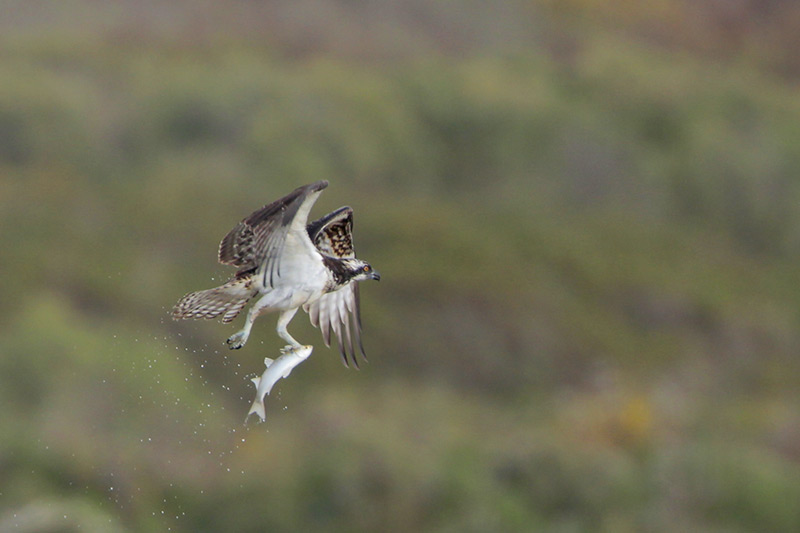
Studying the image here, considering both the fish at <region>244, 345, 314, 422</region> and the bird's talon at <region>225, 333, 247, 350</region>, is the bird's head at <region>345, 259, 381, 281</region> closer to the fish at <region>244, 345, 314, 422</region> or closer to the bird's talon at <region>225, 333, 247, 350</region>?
the fish at <region>244, 345, 314, 422</region>

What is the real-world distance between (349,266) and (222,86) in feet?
131

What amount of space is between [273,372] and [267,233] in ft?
2.73

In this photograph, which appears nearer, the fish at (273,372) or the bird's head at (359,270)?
the fish at (273,372)

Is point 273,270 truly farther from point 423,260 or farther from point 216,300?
point 423,260

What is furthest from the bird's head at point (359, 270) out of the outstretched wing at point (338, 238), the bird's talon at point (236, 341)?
the bird's talon at point (236, 341)

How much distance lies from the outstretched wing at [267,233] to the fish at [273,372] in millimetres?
444

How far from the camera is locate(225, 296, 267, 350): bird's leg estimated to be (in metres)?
10.6

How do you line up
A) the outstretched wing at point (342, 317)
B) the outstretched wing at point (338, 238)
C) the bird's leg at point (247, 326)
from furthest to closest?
the outstretched wing at point (342, 317) → the outstretched wing at point (338, 238) → the bird's leg at point (247, 326)

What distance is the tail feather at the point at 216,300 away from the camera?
10.7 meters

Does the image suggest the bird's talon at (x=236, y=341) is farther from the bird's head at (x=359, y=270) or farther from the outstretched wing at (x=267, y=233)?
the bird's head at (x=359, y=270)

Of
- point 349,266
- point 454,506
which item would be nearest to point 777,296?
point 454,506

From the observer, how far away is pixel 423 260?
43.2 m

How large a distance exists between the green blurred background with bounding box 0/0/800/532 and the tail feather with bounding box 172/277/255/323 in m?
13.3

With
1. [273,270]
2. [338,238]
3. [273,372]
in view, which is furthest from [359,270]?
[273,372]
